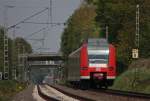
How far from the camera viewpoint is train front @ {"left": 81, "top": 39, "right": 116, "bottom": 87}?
4903 cm

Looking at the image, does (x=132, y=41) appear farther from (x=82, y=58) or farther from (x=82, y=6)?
(x=82, y=6)

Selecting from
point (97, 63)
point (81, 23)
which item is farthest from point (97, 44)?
point (81, 23)

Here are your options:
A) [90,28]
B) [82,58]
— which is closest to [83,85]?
[82,58]

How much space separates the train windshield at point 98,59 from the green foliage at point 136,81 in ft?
11.9

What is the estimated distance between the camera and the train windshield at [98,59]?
49281 millimetres

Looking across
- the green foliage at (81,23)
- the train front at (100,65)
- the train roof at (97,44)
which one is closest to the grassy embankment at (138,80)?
the train front at (100,65)

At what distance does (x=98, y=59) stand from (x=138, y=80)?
693 centimetres

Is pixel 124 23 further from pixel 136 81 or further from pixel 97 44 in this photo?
pixel 97 44

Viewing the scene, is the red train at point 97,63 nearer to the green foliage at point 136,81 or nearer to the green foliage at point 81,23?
the green foliage at point 136,81

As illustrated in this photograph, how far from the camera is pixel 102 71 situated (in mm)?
49031

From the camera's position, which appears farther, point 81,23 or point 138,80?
point 81,23

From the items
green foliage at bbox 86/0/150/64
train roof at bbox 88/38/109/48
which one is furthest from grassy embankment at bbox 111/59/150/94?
green foliage at bbox 86/0/150/64

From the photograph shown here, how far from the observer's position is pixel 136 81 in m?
54.7

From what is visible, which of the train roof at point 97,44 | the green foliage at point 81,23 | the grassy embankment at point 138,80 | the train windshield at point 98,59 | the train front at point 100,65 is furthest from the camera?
the green foliage at point 81,23
